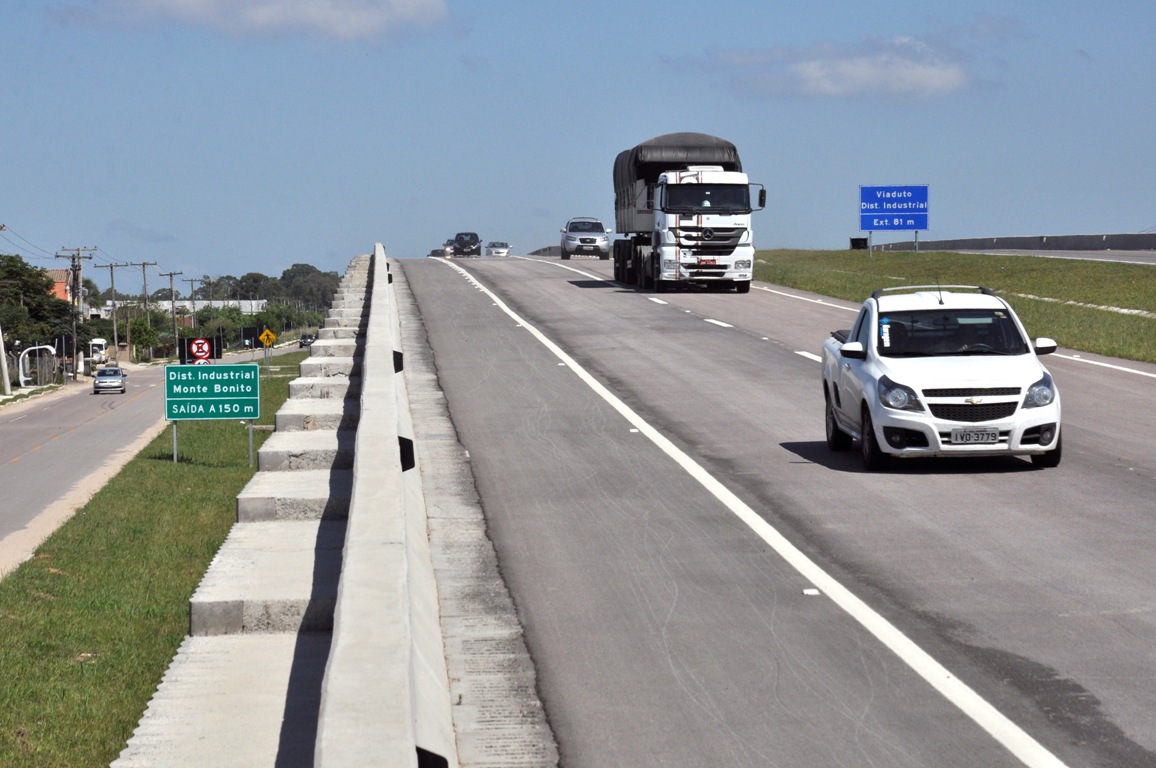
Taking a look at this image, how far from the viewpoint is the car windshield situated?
15.2 metres

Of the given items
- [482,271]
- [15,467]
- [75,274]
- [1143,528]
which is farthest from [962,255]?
[75,274]

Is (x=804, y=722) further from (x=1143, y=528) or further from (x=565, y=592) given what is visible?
(x=1143, y=528)

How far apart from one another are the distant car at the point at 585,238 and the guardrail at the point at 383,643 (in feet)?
202

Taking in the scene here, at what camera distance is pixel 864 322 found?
16.0 metres

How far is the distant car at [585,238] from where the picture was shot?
70.9 metres

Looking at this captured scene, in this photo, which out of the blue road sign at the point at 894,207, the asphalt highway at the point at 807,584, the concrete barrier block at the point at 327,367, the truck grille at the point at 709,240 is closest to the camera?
the asphalt highway at the point at 807,584

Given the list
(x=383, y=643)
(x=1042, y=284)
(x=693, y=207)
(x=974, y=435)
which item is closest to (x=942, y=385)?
(x=974, y=435)

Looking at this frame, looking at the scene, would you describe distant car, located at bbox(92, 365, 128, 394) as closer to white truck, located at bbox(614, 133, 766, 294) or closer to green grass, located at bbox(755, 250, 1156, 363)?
green grass, located at bbox(755, 250, 1156, 363)

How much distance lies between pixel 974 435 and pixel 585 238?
5755 cm

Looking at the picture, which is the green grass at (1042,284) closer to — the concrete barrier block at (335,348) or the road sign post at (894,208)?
the road sign post at (894,208)

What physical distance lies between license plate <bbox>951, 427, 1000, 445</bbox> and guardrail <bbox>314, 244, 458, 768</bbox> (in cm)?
621

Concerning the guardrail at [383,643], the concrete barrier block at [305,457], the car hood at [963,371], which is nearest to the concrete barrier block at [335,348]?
the car hood at [963,371]

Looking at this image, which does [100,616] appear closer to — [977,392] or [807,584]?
[807,584]

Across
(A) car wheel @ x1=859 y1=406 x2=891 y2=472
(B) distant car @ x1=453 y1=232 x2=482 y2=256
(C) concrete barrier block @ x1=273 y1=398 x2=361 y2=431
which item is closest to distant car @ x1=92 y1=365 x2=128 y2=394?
(B) distant car @ x1=453 y1=232 x2=482 y2=256
